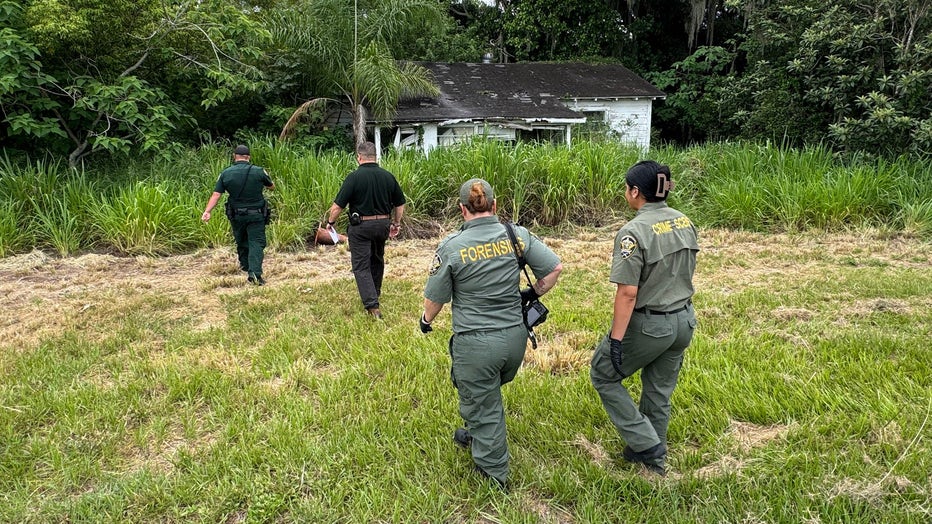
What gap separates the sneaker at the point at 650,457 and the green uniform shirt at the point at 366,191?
11.3 feet

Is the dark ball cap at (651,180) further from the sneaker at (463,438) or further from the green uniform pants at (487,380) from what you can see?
the sneaker at (463,438)

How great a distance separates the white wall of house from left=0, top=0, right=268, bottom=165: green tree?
39.5 ft

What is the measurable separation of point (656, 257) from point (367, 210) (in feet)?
11.6

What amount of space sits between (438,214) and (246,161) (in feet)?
15.1

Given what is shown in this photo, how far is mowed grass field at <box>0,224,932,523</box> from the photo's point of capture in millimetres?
3076

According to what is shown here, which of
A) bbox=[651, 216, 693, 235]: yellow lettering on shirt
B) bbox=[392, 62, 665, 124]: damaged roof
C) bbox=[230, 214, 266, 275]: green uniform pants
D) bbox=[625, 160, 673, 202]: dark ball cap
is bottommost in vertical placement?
bbox=[230, 214, 266, 275]: green uniform pants

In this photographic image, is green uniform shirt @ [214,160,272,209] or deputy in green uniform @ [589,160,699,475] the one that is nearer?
deputy in green uniform @ [589,160,699,475]

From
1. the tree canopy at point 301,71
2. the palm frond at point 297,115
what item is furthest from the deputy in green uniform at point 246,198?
the palm frond at point 297,115

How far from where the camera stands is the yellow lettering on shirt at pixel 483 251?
9.82 feet

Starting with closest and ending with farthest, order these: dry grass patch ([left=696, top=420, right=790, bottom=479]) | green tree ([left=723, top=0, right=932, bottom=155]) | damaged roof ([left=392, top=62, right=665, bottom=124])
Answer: dry grass patch ([left=696, top=420, right=790, bottom=479])
green tree ([left=723, top=0, right=932, bottom=155])
damaged roof ([left=392, top=62, right=665, bottom=124])

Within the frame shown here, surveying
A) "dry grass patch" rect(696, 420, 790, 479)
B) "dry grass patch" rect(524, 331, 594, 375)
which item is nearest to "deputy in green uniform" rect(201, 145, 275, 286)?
"dry grass patch" rect(524, 331, 594, 375)

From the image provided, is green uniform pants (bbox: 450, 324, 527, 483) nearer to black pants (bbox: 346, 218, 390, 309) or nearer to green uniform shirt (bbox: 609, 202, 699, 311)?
green uniform shirt (bbox: 609, 202, 699, 311)

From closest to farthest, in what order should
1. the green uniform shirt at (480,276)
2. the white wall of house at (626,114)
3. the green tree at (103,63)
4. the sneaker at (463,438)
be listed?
the green uniform shirt at (480,276) → the sneaker at (463,438) → the green tree at (103,63) → the white wall of house at (626,114)

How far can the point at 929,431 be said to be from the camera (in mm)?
3461
